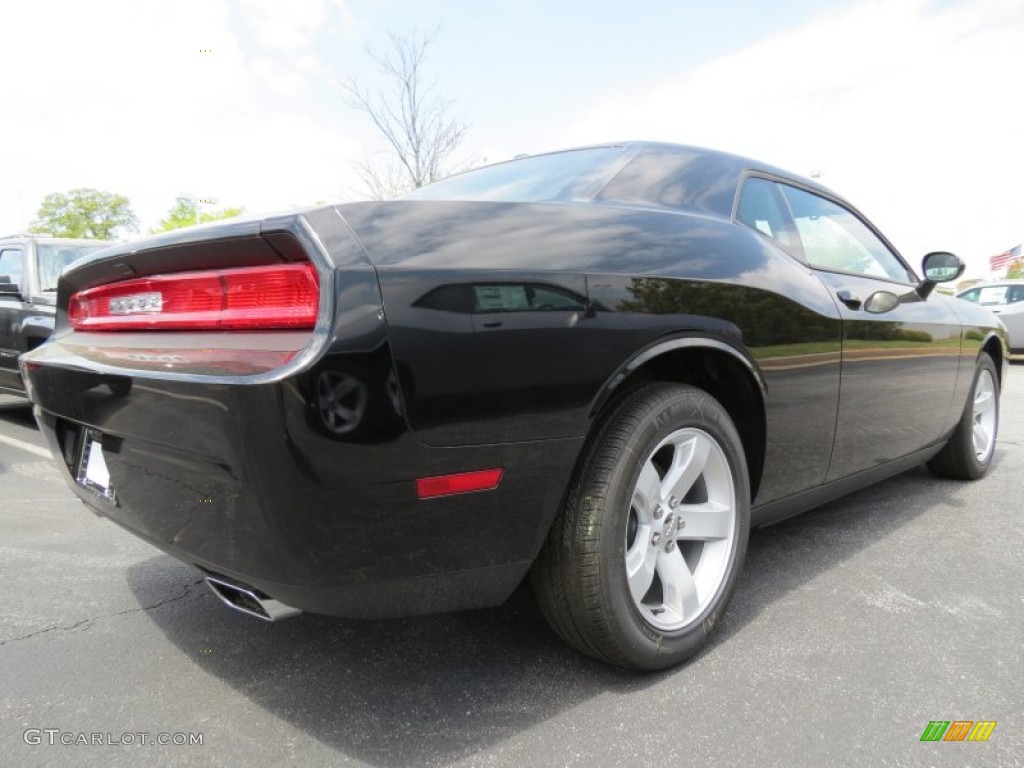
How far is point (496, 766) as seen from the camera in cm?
145

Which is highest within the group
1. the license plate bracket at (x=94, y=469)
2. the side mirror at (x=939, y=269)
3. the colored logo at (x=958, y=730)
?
the side mirror at (x=939, y=269)

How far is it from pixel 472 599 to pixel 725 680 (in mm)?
772

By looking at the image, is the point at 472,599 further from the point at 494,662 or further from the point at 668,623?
the point at 668,623

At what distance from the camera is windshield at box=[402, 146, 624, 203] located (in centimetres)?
205

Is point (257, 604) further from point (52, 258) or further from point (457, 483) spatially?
point (52, 258)

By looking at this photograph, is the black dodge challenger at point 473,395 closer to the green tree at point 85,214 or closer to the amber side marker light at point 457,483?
the amber side marker light at point 457,483

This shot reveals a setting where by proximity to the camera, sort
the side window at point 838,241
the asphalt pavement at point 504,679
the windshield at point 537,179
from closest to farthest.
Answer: the asphalt pavement at point 504,679, the windshield at point 537,179, the side window at point 838,241

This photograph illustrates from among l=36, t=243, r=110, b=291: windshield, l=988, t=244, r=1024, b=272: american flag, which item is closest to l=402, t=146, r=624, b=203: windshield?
l=36, t=243, r=110, b=291: windshield

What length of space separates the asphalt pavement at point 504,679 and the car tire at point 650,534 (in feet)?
0.49

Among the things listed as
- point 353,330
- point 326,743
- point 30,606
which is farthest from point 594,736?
point 30,606

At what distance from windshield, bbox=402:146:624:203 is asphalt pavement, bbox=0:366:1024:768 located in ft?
4.37

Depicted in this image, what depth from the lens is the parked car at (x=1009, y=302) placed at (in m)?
11.5

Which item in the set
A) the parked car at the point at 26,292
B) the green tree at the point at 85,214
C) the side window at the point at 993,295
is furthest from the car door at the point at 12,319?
the green tree at the point at 85,214

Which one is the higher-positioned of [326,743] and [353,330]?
[353,330]
